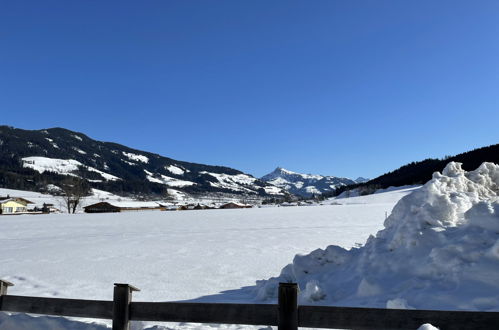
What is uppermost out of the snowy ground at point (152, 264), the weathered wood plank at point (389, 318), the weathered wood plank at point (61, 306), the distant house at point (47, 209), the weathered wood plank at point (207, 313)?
the weathered wood plank at point (389, 318)

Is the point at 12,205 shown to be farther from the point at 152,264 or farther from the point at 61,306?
the point at 61,306

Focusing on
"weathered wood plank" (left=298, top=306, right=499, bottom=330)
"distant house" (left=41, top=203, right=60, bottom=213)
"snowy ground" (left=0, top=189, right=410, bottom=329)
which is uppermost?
"weathered wood plank" (left=298, top=306, right=499, bottom=330)

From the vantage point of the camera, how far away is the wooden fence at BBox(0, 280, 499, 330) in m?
4.08

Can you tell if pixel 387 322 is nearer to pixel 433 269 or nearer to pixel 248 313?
pixel 248 313

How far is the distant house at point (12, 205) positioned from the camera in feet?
334

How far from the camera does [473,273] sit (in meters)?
6.29

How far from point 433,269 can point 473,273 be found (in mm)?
739

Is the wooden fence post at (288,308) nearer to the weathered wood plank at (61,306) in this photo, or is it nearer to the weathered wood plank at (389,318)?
the weathered wood plank at (389,318)

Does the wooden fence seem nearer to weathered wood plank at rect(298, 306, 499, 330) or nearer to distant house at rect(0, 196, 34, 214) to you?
weathered wood plank at rect(298, 306, 499, 330)

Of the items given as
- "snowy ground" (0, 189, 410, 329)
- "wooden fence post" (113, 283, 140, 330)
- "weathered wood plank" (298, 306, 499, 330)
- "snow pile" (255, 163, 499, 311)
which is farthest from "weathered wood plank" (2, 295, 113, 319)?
"snow pile" (255, 163, 499, 311)

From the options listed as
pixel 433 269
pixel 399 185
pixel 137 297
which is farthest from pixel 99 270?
pixel 399 185

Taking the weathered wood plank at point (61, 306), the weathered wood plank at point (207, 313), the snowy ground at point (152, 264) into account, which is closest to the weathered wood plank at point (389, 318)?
the weathered wood plank at point (207, 313)

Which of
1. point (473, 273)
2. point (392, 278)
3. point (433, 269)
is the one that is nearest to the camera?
point (473, 273)

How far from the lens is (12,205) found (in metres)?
106
